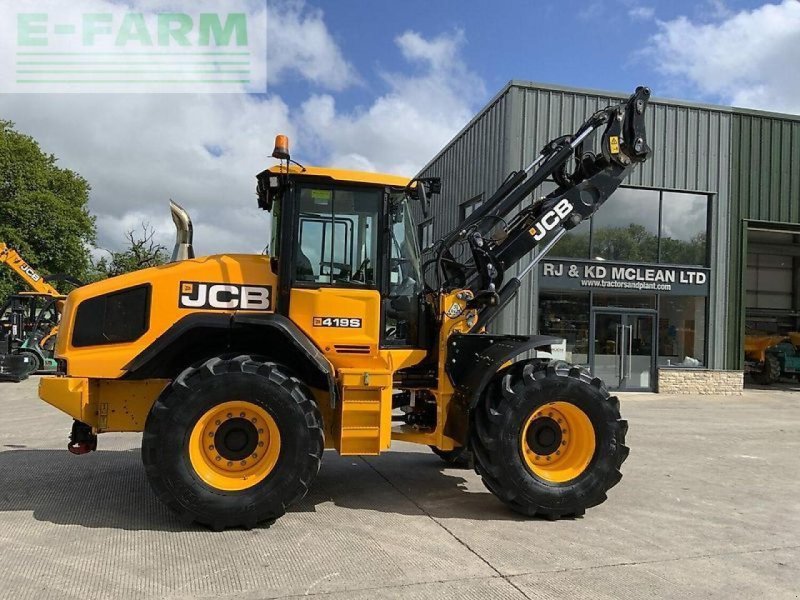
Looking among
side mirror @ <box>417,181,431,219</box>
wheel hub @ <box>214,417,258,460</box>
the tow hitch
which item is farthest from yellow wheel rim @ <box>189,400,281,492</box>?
side mirror @ <box>417,181,431,219</box>

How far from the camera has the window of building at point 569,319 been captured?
15.4 m

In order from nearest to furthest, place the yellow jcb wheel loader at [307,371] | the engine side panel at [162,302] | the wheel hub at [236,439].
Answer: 1. the yellow jcb wheel loader at [307,371]
2. the wheel hub at [236,439]
3. the engine side panel at [162,302]

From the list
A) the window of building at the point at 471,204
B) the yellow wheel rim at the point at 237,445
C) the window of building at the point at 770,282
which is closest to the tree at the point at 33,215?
the window of building at the point at 471,204

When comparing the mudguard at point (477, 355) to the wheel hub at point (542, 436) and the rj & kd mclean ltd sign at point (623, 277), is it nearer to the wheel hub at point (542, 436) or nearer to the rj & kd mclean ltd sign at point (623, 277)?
the wheel hub at point (542, 436)

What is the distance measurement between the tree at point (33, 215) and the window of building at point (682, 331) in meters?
25.7

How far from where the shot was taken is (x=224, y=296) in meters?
5.42

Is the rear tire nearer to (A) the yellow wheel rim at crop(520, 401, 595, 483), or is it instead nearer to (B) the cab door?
(A) the yellow wheel rim at crop(520, 401, 595, 483)

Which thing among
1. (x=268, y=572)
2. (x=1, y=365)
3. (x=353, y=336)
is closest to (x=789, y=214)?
(x=353, y=336)

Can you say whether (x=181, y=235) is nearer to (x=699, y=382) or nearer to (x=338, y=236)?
(x=338, y=236)

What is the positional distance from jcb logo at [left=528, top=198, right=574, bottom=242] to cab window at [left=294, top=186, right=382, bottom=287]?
5.86 ft

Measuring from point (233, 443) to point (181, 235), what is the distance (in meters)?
2.30

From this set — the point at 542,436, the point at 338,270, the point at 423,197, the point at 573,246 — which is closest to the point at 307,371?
the point at 338,270

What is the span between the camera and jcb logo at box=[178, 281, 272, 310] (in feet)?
17.5

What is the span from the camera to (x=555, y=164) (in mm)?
6461
